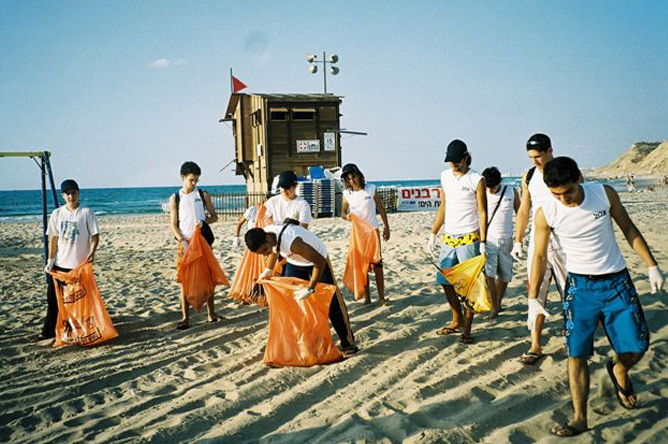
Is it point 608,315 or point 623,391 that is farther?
point 623,391

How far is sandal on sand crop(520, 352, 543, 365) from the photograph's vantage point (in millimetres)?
4180

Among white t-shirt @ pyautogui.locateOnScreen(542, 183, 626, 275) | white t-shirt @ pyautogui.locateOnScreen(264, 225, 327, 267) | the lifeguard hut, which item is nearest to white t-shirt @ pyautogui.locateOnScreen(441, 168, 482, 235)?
white t-shirt @ pyautogui.locateOnScreen(264, 225, 327, 267)

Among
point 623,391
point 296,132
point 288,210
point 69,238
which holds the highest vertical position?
point 296,132

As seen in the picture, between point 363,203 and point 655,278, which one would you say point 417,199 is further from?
point 655,278

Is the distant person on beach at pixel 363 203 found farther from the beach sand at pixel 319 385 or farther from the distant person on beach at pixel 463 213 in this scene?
the distant person on beach at pixel 463 213

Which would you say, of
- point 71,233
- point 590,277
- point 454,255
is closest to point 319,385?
point 454,255

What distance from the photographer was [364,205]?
21.6 feet

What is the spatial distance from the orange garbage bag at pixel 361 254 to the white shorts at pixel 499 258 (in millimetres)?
1483

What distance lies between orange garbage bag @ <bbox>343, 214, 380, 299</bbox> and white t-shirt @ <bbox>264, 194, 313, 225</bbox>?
0.85 meters

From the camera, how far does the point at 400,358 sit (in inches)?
177

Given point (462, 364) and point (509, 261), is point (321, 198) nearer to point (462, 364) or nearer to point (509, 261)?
point (509, 261)

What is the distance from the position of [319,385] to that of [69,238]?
11.0ft

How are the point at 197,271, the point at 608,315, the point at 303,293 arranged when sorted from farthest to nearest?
the point at 197,271 < the point at 303,293 < the point at 608,315

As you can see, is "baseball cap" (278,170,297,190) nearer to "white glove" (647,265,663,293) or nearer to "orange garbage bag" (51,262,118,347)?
"orange garbage bag" (51,262,118,347)
